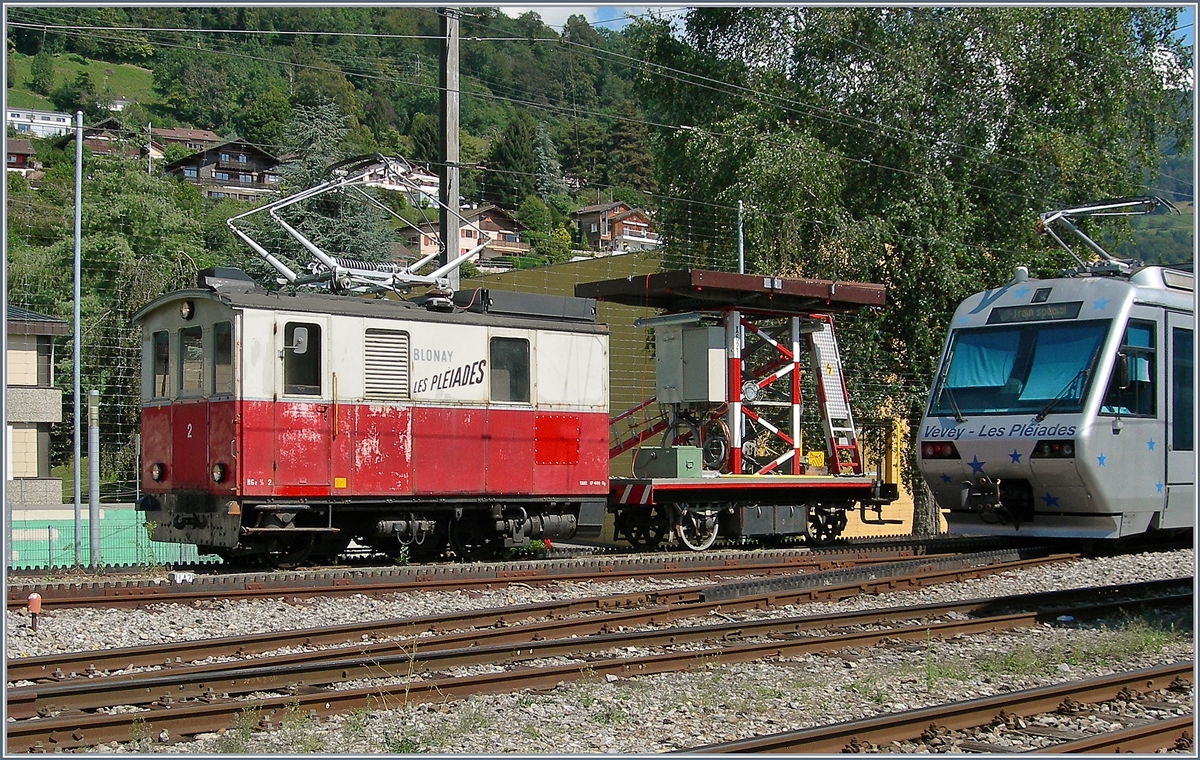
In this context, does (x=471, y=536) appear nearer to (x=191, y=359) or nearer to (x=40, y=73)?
(x=191, y=359)

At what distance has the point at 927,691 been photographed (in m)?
8.11

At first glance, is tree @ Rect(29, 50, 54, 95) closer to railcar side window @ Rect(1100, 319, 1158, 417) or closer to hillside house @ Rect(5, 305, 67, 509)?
hillside house @ Rect(5, 305, 67, 509)

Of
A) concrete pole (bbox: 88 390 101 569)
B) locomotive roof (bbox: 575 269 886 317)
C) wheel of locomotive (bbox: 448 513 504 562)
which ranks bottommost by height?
wheel of locomotive (bbox: 448 513 504 562)

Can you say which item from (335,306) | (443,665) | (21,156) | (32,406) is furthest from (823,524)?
(21,156)

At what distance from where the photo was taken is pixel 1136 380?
14.3 metres

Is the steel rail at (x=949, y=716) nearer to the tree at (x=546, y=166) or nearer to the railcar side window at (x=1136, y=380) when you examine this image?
the railcar side window at (x=1136, y=380)

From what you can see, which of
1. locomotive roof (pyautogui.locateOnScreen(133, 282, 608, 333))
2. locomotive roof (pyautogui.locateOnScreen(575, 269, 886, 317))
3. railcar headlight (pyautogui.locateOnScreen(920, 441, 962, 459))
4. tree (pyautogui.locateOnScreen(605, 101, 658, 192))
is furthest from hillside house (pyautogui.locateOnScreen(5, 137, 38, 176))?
railcar headlight (pyautogui.locateOnScreen(920, 441, 962, 459))

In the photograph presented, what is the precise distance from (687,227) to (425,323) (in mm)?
13200

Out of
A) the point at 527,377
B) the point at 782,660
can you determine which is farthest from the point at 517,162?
the point at 782,660

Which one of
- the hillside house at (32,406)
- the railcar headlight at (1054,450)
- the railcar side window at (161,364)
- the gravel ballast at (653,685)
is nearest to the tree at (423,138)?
the hillside house at (32,406)

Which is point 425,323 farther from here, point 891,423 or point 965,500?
point 891,423

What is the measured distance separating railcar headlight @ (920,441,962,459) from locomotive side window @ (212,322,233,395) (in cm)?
879

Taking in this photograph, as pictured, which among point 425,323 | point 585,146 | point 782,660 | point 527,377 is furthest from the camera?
point 585,146

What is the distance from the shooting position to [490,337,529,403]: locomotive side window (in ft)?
51.2
